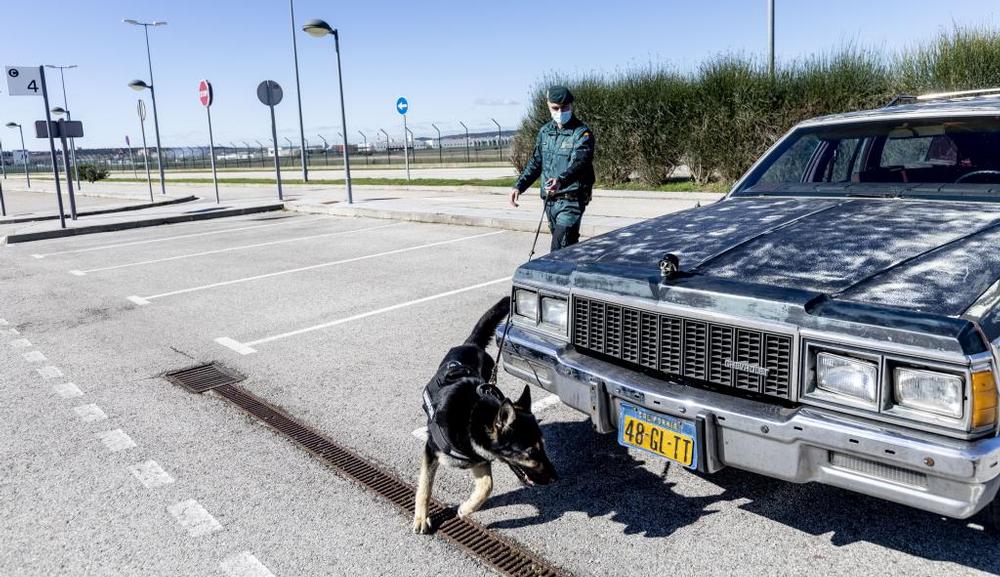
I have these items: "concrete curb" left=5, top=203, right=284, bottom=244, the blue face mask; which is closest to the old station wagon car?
the blue face mask

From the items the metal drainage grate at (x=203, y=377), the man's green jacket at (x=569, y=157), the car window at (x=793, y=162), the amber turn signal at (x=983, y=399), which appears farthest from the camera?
the man's green jacket at (x=569, y=157)

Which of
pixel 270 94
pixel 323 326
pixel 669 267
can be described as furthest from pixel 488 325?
pixel 270 94

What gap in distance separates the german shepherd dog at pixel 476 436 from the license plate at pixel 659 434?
36cm

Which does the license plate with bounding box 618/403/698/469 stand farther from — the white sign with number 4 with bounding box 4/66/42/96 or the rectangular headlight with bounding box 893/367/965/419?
the white sign with number 4 with bounding box 4/66/42/96

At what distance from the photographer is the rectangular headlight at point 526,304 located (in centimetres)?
366

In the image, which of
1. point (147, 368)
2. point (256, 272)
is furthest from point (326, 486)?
point (256, 272)

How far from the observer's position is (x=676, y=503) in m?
3.38

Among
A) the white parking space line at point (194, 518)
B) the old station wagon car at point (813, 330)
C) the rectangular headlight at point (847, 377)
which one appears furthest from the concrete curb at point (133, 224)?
the rectangular headlight at point (847, 377)

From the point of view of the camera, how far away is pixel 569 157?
5910mm

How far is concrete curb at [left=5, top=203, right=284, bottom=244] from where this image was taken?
13959 mm

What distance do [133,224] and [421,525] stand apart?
15005 mm

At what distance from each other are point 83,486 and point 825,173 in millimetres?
4411

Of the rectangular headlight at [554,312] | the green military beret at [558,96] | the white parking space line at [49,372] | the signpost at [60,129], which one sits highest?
the signpost at [60,129]

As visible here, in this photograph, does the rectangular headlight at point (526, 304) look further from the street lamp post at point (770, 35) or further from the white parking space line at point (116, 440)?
the street lamp post at point (770, 35)
